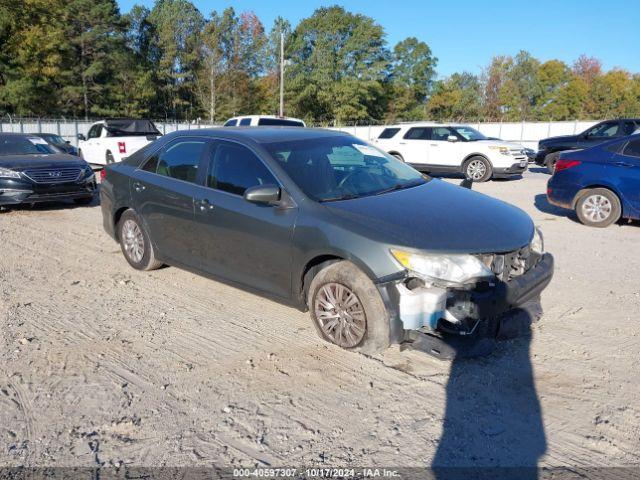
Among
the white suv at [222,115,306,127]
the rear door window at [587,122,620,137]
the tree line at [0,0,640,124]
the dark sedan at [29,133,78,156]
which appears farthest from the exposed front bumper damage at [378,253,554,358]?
the tree line at [0,0,640,124]

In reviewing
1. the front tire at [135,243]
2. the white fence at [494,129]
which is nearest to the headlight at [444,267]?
the front tire at [135,243]

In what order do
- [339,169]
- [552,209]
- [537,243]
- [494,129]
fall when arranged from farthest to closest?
[494,129] < [552,209] < [339,169] < [537,243]

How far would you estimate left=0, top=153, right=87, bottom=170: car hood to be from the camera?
10.0 meters

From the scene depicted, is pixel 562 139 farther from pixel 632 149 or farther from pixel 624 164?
pixel 624 164

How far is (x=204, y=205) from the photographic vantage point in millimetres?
5031

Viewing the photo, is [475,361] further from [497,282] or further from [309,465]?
[309,465]

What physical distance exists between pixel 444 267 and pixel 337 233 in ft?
2.69

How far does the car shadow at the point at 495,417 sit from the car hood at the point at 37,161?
9.00 m

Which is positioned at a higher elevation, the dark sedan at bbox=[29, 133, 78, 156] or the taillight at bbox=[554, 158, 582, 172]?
the dark sedan at bbox=[29, 133, 78, 156]

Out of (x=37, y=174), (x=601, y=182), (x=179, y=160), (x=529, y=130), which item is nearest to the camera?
(x=179, y=160)

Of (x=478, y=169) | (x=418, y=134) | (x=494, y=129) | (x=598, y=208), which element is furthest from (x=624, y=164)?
(x=494, y=129)

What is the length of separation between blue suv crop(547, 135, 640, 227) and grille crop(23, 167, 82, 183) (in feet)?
28.9

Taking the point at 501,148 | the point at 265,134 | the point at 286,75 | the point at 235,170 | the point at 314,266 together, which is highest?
the point at 286,75

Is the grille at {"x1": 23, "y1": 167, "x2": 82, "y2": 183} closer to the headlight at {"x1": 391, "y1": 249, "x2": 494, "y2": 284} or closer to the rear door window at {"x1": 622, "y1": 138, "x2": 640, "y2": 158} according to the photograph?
the headlight at {"x1": 391, "y1": 249, "x2": 494, "y2": 284}
